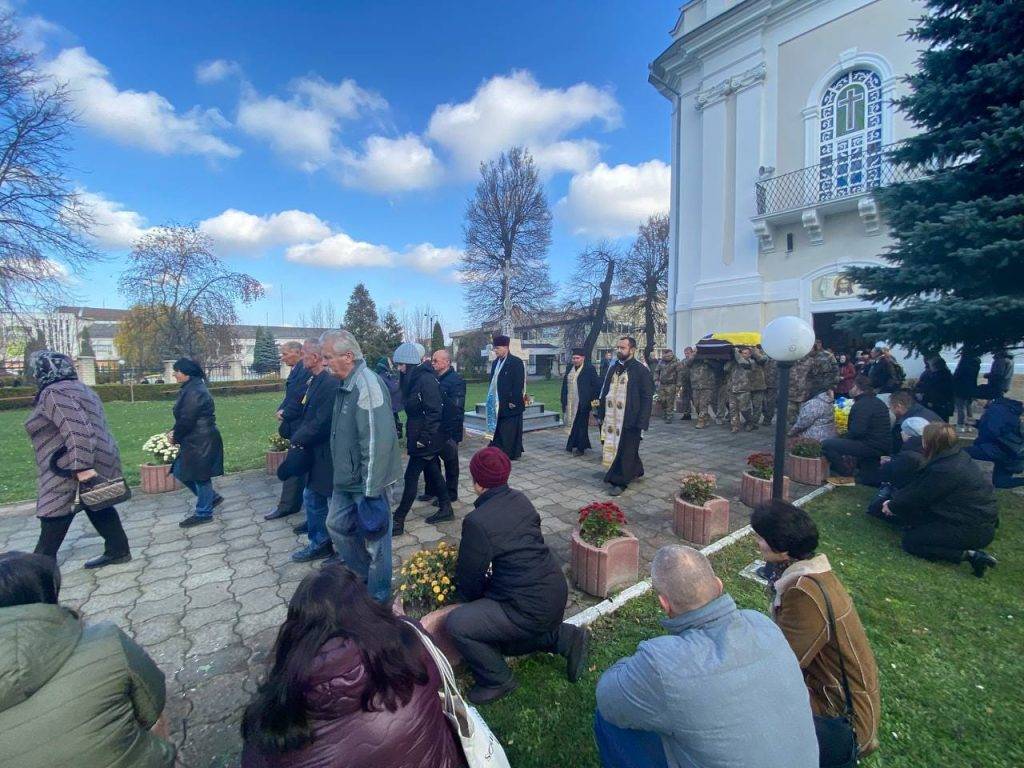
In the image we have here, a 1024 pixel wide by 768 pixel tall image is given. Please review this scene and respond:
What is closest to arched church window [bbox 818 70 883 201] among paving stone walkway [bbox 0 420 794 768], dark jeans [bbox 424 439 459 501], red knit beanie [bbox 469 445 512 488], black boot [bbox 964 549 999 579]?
paving stone walkway [bbox 0 420 794 768]

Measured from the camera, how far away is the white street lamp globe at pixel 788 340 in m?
3.80

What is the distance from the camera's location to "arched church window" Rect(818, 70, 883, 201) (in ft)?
38.7

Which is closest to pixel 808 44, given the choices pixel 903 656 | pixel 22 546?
pixel 903 656

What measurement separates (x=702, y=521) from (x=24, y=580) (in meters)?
4.33

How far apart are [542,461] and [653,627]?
4524 mm

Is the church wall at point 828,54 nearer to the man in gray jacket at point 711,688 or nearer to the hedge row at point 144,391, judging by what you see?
the man in gray jacket at point 711,688

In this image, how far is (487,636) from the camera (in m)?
2.31

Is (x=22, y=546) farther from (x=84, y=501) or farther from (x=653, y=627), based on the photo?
(x=653, y=627)

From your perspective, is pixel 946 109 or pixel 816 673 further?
pixel 946 109

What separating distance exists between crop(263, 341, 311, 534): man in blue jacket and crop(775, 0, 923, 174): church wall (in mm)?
14271

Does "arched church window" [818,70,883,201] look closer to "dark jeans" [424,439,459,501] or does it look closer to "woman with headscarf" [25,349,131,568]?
"dark jeans" [424,439,459,501]

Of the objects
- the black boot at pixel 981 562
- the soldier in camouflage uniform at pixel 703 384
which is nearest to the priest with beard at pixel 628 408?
the black boot at pixel 981 562

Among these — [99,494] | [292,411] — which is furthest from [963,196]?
[99,494]

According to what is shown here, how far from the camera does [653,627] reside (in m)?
2.92
